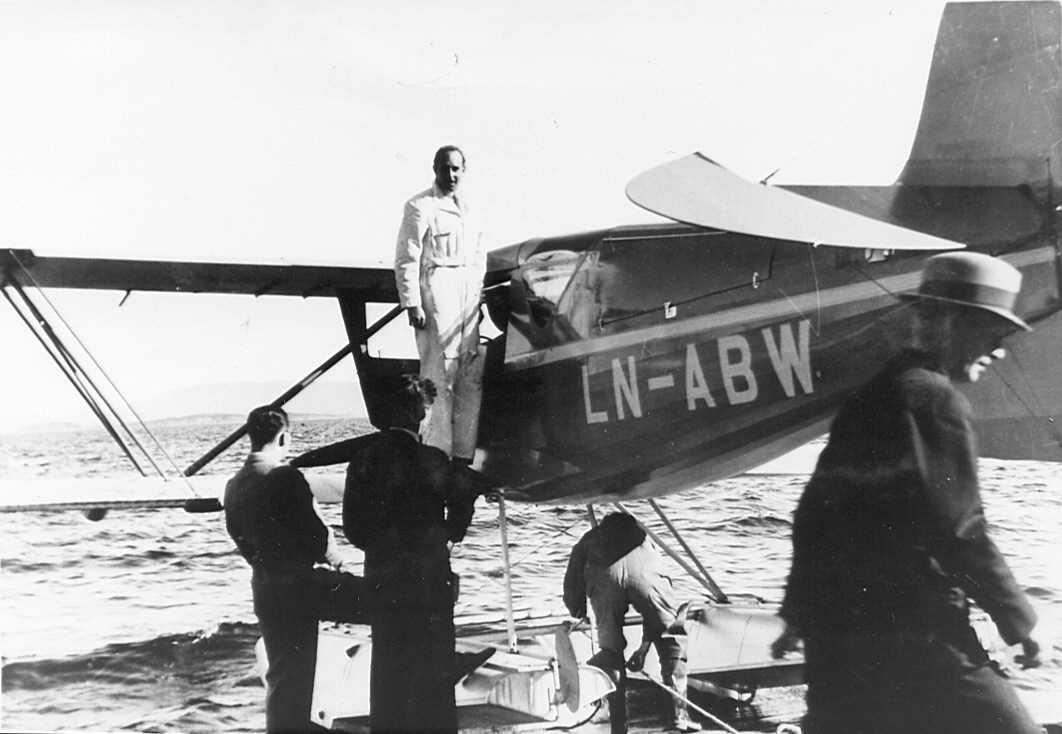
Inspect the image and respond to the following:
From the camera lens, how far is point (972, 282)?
2875mm

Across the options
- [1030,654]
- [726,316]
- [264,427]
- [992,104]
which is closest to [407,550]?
[264,427]

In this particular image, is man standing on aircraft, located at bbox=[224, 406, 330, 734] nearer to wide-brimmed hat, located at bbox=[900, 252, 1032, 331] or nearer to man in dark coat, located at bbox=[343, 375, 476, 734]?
man in dark coat, located at bbox=[343, 375, 476, 734]

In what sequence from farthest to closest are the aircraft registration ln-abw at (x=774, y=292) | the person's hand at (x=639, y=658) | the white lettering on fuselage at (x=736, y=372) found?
the person's hand at (x=639, y=658) < the white lettering on fuselage at (x=736, y=372) < the aircraft registration ln-abw at (x=774, y=292)

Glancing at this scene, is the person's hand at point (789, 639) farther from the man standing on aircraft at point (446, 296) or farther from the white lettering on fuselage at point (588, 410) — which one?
the man standing on aircraft at point (446, 296)

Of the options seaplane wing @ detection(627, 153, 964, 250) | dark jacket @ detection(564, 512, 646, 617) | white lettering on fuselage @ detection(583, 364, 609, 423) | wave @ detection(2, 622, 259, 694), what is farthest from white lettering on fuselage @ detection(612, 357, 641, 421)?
wave @ detection(2, 622, 259, 694)

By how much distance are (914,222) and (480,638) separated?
4.33 meters

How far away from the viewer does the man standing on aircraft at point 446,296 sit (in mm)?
3922

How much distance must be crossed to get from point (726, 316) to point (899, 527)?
40.8 inches

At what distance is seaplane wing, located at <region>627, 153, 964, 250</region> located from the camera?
8.33 ft

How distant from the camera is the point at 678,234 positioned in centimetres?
343

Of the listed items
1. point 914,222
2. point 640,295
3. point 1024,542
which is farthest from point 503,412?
point 1024,542

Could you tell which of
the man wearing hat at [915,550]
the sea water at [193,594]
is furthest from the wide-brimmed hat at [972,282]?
the sea water at [193,594]

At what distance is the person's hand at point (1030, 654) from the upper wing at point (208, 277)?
3955 mm

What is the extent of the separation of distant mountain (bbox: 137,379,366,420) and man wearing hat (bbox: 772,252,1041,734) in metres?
2.83
